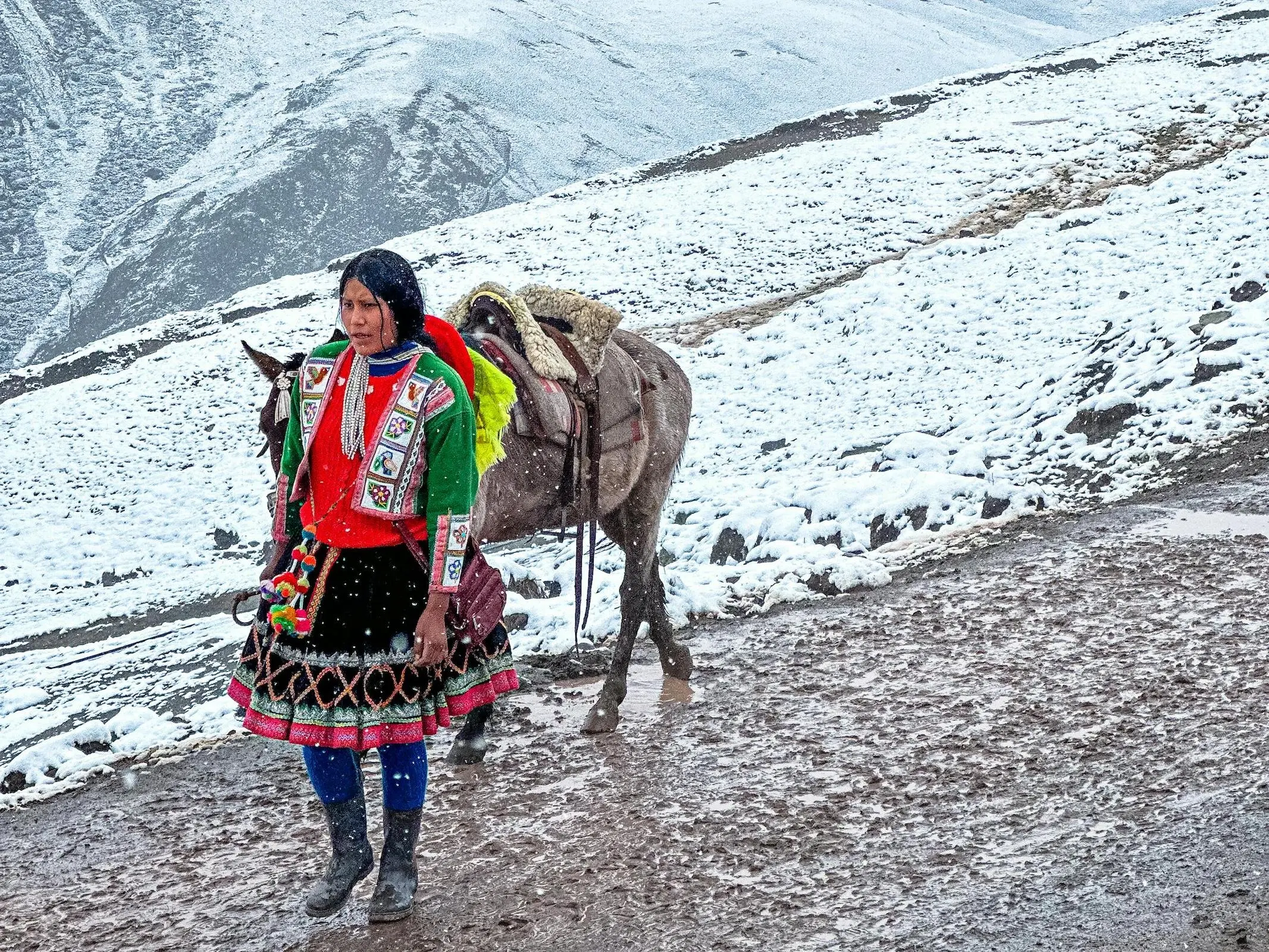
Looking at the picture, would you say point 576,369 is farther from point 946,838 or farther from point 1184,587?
point 1184,587

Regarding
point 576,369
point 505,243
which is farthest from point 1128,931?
point 505,243

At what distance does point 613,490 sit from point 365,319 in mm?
2624

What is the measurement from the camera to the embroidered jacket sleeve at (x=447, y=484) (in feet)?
10.3

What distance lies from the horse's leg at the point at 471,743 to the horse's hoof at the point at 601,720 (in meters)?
0.46

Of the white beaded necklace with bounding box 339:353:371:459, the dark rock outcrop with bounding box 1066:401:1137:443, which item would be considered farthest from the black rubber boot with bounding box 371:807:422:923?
the dark rock outcrop with bounding box 1066:401:1137:443

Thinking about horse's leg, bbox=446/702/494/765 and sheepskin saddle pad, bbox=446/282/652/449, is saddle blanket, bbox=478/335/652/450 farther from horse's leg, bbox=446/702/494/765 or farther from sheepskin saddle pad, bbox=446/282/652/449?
horse's leg, bbox=446/702/494/765

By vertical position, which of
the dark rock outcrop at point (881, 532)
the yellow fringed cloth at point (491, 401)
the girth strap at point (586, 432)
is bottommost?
the dark rock outcrop at point (881, 532)

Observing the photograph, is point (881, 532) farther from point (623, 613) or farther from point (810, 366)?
point (810, 366)

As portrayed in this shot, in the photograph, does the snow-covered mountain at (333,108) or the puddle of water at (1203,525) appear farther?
the snow-covered mountain at (333,108)

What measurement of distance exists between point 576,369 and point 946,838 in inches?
106

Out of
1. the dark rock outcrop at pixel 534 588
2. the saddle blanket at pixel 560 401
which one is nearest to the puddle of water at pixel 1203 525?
the saddle blanket at pixel 560 401

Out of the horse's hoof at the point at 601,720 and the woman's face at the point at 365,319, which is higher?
the woman's face at the point at 365,319

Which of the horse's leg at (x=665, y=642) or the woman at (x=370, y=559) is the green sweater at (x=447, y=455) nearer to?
the woman at (x=370, y=559)

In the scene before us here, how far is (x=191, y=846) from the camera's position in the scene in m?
4.21
